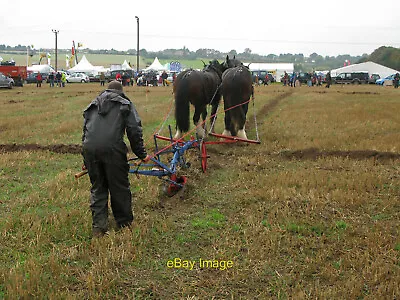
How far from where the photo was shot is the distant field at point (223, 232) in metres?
3.40

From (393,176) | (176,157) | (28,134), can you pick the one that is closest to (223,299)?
(176,157)

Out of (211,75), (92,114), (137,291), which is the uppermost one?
(211,75)

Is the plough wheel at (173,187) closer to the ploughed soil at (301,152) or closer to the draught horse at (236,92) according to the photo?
the ploughed soil at (301,152)

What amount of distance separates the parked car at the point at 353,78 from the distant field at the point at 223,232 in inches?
1587

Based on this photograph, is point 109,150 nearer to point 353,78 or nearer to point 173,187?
point 173,187

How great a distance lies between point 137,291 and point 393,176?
194 inches

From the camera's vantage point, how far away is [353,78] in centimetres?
4591

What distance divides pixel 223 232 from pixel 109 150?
1.55 metres

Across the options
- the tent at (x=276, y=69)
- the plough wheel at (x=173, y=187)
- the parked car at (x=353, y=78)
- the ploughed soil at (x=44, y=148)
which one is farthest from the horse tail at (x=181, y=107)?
the tent at (x=276, y=69)

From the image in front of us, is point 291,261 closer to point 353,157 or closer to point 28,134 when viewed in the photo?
point 353,157

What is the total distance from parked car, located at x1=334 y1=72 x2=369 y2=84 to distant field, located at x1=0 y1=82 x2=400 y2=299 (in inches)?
1587

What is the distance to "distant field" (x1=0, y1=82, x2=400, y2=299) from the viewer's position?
3.40 m

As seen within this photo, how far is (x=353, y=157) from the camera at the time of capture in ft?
26.0

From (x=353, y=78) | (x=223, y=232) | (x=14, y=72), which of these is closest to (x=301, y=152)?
(x=223, y=232)
